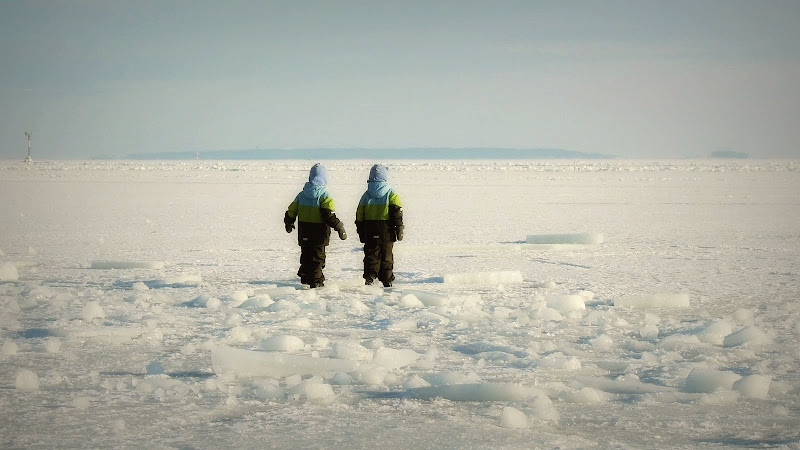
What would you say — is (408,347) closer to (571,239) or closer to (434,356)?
(434,356)

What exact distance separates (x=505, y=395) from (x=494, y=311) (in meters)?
2.36

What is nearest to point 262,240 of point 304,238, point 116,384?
point 304,238

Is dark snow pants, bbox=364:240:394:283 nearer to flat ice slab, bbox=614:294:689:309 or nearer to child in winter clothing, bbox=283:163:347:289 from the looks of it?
child in winter clothing, bbox=283:163:347:289

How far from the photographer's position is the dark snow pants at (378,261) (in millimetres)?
8016

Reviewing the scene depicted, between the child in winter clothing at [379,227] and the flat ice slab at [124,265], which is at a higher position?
the child in winter clothing at [379,227]

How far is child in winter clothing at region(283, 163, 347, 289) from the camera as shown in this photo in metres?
7.89

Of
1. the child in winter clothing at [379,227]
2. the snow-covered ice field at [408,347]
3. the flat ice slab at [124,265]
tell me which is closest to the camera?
the snow-covered ice field at [408,347]

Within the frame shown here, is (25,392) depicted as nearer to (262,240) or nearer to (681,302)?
→ (681,302)

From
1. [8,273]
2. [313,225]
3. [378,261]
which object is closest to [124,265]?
[8,273]

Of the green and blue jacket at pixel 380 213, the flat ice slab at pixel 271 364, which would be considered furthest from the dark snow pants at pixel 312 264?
the flat ice slab at pixel 271 364

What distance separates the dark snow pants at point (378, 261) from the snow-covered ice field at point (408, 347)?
0.25 meters

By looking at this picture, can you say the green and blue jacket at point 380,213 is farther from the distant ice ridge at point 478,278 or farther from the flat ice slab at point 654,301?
the flat ice slab at point 654,301

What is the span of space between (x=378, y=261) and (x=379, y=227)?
1.20ft

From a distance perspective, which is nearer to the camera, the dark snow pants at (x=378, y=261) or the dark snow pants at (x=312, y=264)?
the dark snow pants at (x=312, y=264)
